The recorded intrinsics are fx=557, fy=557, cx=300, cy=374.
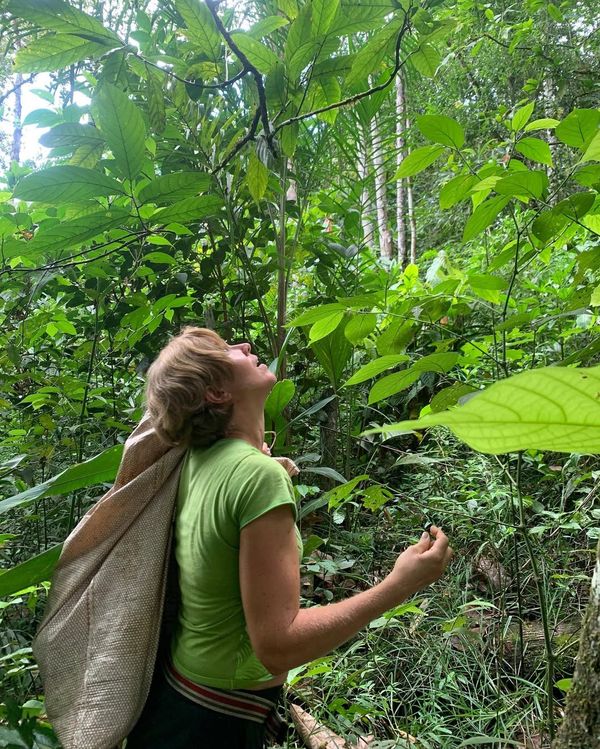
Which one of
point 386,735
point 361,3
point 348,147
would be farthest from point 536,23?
point 386,735

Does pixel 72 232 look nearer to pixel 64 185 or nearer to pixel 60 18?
pixel 64 185

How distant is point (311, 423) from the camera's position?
8.46ft

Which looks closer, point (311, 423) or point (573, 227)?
point (573, 227)

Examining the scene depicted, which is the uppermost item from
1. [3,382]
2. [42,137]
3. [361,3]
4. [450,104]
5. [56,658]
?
[450,104]

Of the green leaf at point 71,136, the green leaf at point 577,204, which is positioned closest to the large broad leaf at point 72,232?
the green leaf at point 71,136

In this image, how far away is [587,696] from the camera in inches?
18.1

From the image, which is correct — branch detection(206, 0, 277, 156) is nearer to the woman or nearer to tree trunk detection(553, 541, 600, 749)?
the woman

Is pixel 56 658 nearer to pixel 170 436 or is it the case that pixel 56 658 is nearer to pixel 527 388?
pixel 170 436

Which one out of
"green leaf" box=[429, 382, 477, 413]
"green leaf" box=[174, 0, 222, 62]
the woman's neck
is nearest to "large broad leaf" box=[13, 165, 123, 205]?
"green leaf" box=[174, 0, 222, 62]

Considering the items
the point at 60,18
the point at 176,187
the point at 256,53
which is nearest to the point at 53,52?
the point at 60,18

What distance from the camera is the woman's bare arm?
924mm

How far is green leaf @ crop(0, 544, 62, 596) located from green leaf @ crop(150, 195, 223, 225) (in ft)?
2.27

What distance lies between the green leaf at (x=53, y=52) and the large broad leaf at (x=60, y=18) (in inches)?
0.8

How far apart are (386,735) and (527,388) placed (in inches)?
68.6
